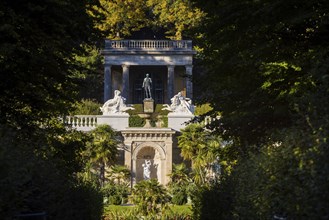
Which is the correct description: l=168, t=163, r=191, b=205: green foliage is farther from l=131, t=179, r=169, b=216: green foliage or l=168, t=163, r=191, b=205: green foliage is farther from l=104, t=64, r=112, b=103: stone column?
l=104, t=64, r=112, b=103: stone column

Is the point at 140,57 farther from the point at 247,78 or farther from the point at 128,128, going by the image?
the point at 247,78

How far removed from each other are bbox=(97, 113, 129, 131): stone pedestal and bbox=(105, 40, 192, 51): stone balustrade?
15.2m

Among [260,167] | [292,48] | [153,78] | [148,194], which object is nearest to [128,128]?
[148,194]

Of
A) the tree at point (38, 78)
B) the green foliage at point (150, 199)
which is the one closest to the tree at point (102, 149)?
the green foliage at point (150, 199)

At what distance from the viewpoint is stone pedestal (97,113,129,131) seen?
49.5m

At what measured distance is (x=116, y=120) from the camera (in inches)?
1960

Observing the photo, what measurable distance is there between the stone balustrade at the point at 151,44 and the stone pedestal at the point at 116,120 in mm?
15207

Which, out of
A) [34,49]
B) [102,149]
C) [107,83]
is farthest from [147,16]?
[34,49]

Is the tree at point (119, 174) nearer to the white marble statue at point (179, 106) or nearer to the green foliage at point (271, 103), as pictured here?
the white marble statue at point (179, 106)

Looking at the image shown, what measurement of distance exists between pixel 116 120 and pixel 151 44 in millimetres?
16540

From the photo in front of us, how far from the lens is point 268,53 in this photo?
55.3 feet

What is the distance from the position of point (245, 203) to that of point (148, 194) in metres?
19.6

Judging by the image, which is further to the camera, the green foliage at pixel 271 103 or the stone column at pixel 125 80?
the stone column at pixel 125 80

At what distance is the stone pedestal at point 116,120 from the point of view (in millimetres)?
49537
